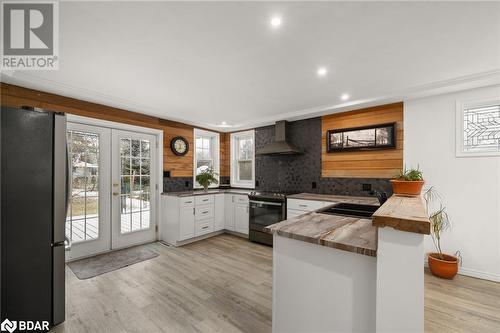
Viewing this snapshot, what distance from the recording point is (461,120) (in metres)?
2.75

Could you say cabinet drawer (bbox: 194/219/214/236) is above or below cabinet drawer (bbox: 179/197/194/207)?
below

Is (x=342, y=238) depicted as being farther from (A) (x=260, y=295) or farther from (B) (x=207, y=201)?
(B) (x=207, y=201)

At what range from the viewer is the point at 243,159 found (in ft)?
17.1

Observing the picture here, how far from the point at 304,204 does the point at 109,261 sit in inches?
117

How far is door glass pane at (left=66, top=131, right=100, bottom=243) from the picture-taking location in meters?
3.09

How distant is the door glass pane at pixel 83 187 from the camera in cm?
309

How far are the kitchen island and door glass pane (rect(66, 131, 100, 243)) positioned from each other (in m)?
3.09

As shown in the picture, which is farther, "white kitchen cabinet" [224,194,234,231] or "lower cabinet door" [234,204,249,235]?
"white kitchen cabinet" [224,194,234,231]

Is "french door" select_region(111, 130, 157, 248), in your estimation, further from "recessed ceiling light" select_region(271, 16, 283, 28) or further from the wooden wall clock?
"recessed ceiling light" select_region(271, 16, 283, 28)

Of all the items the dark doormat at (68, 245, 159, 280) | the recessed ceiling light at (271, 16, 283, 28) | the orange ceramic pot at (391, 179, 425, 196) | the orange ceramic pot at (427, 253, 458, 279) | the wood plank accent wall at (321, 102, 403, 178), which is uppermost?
the recessed ceiling light at (271, 16, 283, 28)

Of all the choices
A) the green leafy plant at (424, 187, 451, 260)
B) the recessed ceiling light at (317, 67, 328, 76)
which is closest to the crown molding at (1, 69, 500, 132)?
the recessed ceiling light at (317, 67, 328, 76)

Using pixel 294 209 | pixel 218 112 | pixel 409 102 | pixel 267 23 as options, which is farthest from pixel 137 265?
pixel 409 102

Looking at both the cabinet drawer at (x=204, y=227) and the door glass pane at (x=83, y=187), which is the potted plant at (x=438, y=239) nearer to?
the cabinet drawer at (x=204, y=227)

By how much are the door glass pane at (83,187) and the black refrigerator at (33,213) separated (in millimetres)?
1613
